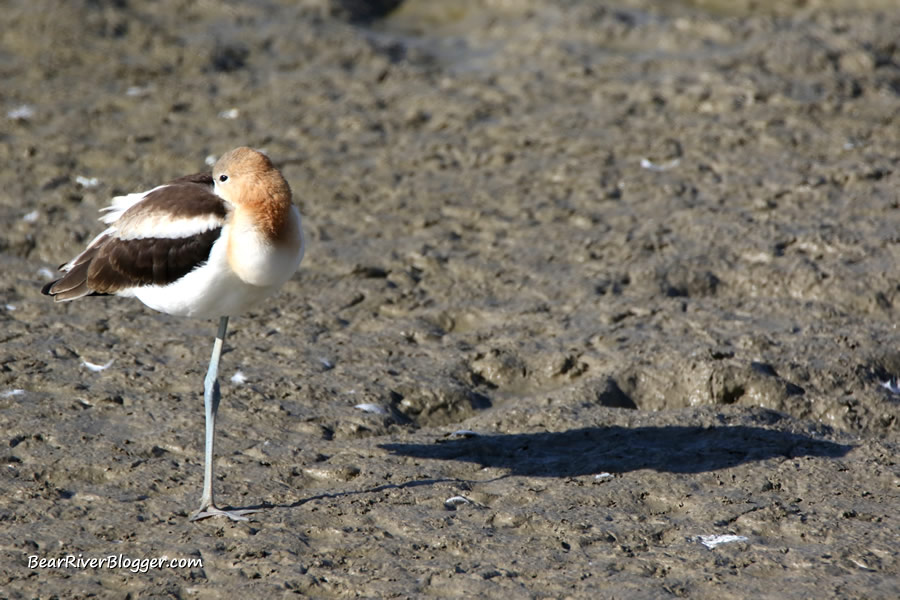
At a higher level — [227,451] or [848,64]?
[848,64]

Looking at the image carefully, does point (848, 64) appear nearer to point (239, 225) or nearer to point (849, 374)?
point (849, 374)

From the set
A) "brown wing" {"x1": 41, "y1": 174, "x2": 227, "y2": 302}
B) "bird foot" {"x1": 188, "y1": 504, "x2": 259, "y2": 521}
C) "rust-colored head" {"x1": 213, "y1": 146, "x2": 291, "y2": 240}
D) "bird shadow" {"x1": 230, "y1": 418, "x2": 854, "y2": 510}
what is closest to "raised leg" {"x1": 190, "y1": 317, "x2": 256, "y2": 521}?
"bird foot" {"x1": 188, "y1": 504, "x2": 259, "y2": 521}

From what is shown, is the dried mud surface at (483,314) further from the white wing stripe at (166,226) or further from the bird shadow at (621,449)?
the white wing stripe at (166,226)

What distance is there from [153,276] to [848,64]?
20.8ft

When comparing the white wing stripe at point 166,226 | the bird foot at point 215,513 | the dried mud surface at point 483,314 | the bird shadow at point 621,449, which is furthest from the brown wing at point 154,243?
the bird shadow at point 621,449

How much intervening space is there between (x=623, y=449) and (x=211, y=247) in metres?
1.94

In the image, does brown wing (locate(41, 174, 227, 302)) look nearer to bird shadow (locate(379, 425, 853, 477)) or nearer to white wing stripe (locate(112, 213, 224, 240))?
white wing stripe (locate(112, 213, 224, 240))

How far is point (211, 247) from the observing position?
14.3 ft

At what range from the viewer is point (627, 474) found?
4723 mm

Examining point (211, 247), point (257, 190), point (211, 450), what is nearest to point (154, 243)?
point (211, 247)

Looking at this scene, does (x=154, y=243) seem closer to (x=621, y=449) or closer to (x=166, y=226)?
(x=166, y=226)

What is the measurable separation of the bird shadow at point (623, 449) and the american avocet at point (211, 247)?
1.00 metres

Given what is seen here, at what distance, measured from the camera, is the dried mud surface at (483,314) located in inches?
166

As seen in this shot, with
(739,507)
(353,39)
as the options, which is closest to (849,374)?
(739,507)
